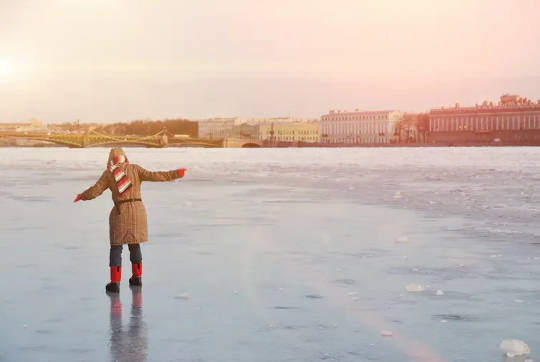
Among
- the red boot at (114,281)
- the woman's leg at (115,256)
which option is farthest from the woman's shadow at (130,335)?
the woman's leg at (115,256)

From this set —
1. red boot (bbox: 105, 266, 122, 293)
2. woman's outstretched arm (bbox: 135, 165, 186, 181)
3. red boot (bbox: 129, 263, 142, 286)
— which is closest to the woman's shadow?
red boot (bbox: 105, 266, 122, 293)

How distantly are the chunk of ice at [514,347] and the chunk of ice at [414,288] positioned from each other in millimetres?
1662

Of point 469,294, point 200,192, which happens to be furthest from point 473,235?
point 200,192

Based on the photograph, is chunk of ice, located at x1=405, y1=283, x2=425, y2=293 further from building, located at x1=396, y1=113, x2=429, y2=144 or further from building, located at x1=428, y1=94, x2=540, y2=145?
building, located at x1=396, y1=113, x2=429, y2=144

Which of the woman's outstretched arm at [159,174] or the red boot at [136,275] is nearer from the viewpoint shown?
the woman's outstretched arm at [159,174]

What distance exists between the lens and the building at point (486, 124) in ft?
563

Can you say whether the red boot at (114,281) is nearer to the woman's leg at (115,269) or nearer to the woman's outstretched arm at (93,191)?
the woman's leg at (115,269)

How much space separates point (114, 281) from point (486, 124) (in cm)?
17949

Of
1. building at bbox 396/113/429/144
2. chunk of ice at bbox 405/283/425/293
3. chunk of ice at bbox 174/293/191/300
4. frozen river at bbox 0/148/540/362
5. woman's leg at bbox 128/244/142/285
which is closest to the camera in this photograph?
frozen river at bbox 0/148/540/362

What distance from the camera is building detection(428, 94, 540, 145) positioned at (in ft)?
563

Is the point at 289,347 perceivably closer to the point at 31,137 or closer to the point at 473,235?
the point at 473,235

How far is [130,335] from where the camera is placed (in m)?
4.80

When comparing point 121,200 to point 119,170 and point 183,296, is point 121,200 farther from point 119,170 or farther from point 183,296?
point 183,296

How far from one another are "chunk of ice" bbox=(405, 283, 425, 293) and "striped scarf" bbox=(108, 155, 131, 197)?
81.1 inches
